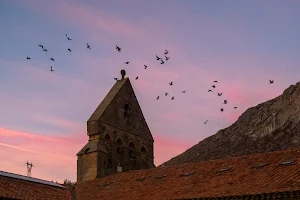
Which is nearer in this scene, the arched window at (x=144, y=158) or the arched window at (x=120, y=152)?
the arched window at (x=120, y=152)

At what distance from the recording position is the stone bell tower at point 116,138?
1048 inches

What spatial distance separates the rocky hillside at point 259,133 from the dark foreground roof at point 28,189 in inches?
1788

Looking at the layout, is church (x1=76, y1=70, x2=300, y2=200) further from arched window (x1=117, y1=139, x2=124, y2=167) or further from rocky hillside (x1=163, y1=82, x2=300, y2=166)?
rocky hillside (x1=163, y1=82, x2=300, y2=166)

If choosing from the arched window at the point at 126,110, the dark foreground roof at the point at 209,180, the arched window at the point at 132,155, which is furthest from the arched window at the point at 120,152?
the dark foreground roof at the point at 209,180

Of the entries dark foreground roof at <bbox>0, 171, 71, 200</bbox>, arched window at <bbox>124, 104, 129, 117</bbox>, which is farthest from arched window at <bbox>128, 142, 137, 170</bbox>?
dark foreground roof at <bbox>0, 171, 71, 200</bbox>

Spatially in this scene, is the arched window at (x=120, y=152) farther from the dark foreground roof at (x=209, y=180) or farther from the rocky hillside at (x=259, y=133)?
the rocky hillside at (x=259, y=133)

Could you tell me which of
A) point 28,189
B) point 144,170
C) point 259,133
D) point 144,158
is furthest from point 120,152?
point 259,133

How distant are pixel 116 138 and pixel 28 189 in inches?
369

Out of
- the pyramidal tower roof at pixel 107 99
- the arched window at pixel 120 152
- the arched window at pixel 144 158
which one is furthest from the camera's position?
the arched window at pixel 144 158

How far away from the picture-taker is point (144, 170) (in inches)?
989

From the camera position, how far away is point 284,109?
7606 cm

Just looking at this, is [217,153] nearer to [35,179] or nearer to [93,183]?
[93,183]

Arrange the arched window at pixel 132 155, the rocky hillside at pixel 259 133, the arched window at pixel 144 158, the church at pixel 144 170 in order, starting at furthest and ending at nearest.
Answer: the rocky hillside at pixel 259 133
the arched window at pixel 144 158
the arched window at pixel 132 155
the church at pixel 144 170

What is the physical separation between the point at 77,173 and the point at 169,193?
8.66 metres
